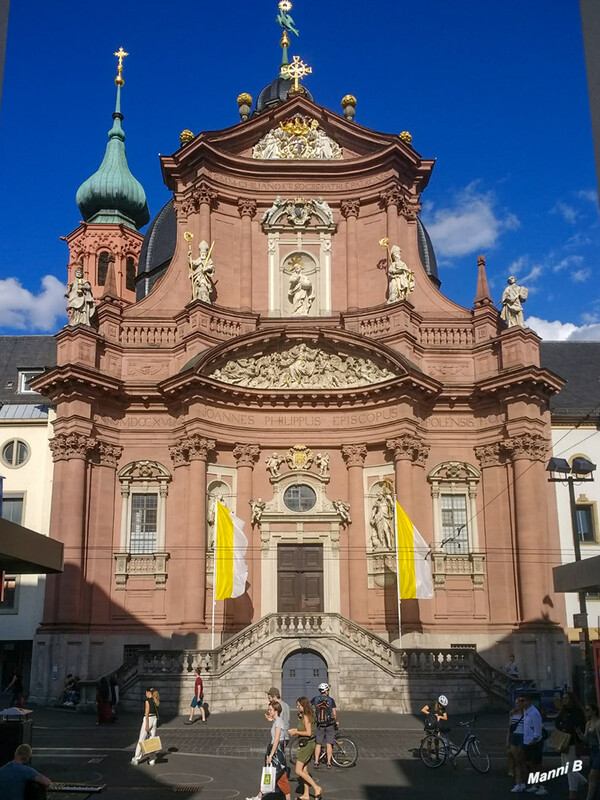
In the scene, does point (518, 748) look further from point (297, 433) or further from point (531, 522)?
point (297, 433)

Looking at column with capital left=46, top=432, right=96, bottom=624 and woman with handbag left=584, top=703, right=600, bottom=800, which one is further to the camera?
column with capital left=46, top=432, right=96, bottom=624

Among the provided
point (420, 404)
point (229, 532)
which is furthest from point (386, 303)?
point (229, 532)

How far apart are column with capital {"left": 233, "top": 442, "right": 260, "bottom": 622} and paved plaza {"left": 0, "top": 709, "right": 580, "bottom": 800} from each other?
294 inches

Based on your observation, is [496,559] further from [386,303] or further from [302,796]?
[302,796]

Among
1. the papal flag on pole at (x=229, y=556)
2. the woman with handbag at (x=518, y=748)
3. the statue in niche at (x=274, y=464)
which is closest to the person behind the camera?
the woman with handbag at (x=518, y=748)

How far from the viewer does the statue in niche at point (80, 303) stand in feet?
118

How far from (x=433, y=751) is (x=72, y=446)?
1940 centimetres

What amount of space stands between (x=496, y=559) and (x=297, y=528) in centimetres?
741

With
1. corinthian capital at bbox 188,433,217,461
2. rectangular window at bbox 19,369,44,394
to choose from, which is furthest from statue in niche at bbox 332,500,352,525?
rectangular window at bbox 19,369,44,394

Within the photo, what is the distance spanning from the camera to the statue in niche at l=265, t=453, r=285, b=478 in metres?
35.4

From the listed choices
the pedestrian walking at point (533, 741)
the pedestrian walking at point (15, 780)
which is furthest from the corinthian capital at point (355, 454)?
the pedestrian walking at point (15, 780)

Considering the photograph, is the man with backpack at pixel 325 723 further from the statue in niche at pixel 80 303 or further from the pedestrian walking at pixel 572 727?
the statue in niche at pixel 80 303

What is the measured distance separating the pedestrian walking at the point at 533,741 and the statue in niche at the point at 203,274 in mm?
23413

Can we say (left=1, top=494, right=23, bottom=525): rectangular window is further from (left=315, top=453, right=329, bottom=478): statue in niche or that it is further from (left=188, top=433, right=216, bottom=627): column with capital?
(left=315, top=453, right=329, bottom=478): statue in niche
